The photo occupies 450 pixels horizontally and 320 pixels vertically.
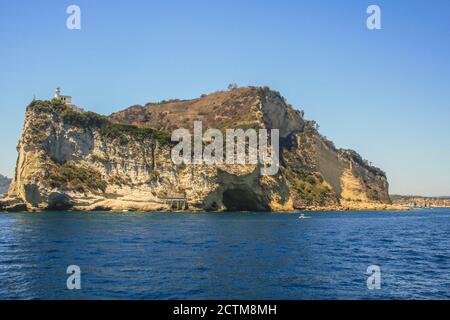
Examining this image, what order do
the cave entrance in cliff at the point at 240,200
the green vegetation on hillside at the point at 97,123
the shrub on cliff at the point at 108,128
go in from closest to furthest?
the green vegetation on hillside at the point at 97,123 < the shrub on cliff at the point at 108,128 < the cave entrance in cliff at the point at 240,200

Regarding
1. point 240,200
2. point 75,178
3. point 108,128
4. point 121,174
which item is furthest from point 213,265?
point 240,200

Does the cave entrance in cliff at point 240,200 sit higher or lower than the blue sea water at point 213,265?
higher

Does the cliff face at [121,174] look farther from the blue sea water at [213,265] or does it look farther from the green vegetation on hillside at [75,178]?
the blue sea water at [213,265]

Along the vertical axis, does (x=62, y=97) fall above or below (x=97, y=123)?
above

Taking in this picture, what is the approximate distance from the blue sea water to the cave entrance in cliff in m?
67.4

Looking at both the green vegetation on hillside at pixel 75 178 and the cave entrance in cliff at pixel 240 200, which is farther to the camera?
the cave entrance in cliff at pixel 240 200

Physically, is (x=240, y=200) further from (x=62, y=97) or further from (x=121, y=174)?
(x=62, y=97)

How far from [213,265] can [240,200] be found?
94.1m

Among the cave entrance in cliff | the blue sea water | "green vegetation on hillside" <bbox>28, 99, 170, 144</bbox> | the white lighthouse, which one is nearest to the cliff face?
the cave entrance in cliff

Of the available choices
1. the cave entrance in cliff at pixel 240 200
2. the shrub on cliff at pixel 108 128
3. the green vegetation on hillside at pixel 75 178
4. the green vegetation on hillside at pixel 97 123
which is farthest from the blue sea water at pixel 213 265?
the cave entrance in cliff at pixel 240 200

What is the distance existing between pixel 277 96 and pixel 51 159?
91633mm

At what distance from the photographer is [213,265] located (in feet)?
116

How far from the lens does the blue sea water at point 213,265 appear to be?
2636cm

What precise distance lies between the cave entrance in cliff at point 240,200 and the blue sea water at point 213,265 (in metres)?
67.4
